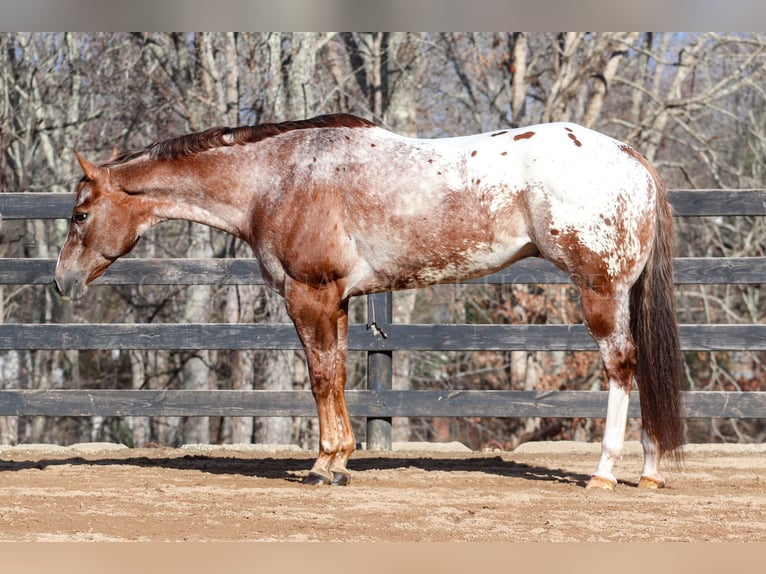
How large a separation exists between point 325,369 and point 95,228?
1.64 metres

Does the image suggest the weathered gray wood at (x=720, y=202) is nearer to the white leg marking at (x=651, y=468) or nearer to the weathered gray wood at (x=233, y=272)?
the weathered gray wood at (x=233, y=272)

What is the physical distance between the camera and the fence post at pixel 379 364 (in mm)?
6508

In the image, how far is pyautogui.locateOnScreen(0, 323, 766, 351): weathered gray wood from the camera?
6363mm

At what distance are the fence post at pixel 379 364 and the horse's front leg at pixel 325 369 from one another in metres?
1.35

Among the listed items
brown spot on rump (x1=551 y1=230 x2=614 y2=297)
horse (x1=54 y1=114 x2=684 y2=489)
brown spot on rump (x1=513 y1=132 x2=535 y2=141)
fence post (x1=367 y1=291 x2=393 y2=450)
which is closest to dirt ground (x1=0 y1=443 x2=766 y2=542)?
fence post (x1=367 y1=291 x2=393 y2=450)

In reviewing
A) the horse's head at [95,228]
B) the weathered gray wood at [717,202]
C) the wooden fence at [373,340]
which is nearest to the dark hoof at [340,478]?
the wooden fence at [373,340]

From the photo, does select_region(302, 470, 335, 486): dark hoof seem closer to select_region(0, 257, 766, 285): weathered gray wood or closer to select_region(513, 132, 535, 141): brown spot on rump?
select_region(0, 257, 766, 285): weathered gray wood

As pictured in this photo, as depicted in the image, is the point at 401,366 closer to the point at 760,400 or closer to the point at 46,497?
the point at 760,400

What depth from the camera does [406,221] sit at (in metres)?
4.86

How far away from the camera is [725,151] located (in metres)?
15.7

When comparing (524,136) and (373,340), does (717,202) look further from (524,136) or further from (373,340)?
(373,340)

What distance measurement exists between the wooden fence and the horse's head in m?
1.25

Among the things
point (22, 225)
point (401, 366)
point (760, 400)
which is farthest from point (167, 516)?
point (22, 225)

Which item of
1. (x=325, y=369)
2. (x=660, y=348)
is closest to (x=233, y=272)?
(x=325, y=369)
